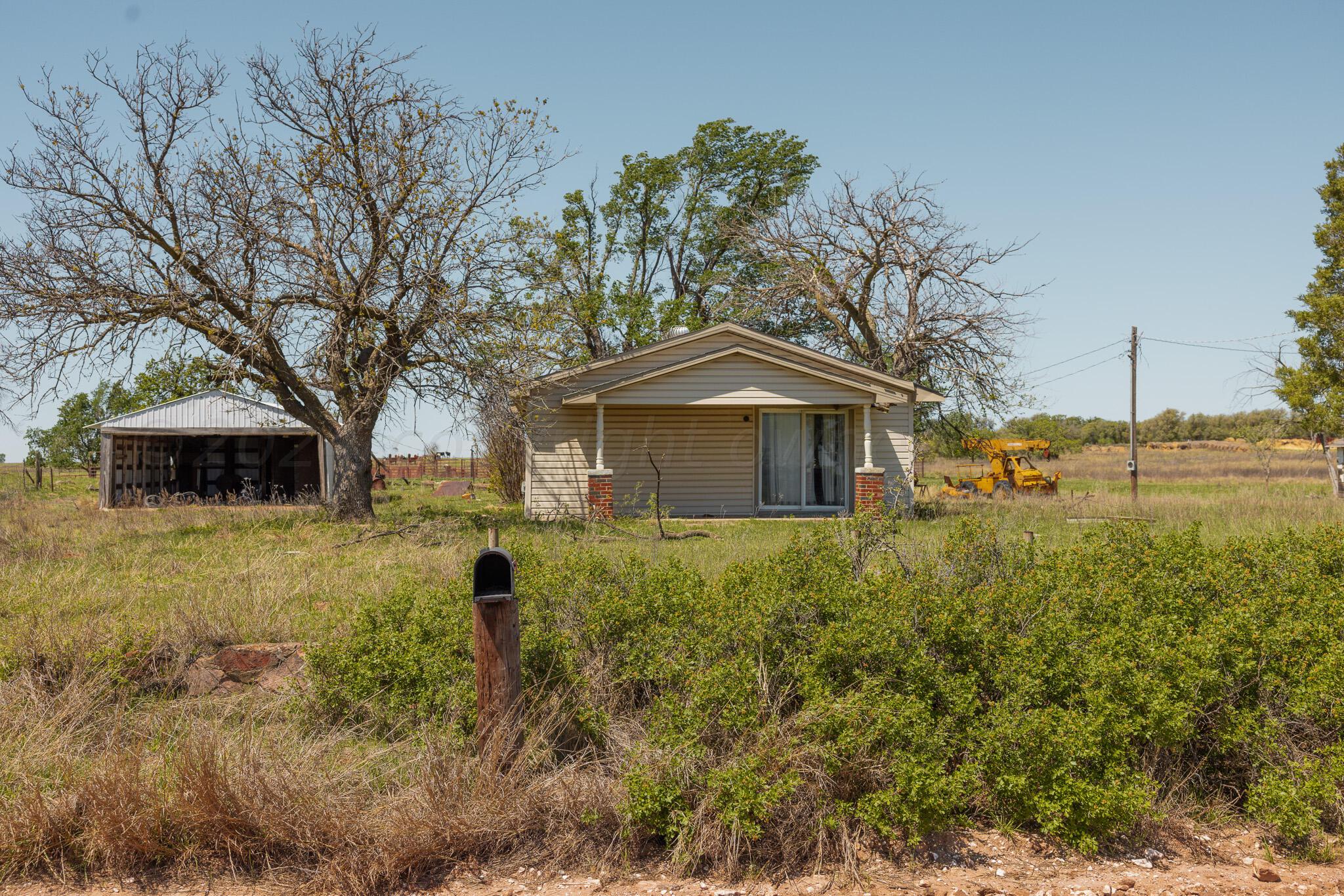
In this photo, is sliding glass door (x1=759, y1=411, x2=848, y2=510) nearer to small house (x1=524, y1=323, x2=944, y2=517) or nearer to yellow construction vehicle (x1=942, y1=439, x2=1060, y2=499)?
small house (x1=524, y1=323, x2=944, y2=517)

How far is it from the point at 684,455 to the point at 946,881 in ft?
49.1

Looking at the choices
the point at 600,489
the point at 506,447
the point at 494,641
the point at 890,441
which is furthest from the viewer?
the point at 506,447

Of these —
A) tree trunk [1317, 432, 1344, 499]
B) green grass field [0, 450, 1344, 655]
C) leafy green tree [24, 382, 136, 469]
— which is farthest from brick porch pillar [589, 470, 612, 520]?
leafy green tree [24, 382, 136, 469]

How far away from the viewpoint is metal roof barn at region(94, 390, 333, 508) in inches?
878

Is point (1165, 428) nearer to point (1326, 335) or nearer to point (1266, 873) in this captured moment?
point (1326, 335)

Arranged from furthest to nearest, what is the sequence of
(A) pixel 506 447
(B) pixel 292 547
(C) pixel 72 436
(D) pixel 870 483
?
1. (C) pixel 72 436
2. (A) pixel 506 447
3. (D) pixel 870 483
4. (B) pixel 292 547

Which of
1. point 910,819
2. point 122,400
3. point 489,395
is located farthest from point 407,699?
point 122,400

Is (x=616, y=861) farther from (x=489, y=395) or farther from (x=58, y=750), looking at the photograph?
(x=489, y=395)

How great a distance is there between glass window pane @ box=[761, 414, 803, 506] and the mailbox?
1474 cm

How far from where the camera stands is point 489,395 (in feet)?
50.0

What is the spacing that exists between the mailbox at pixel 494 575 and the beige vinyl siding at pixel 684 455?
14.1 meters

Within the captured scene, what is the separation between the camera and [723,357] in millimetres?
17312

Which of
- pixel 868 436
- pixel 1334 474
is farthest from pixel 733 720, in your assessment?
pixel 1334 474

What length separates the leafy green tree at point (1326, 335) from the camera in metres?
23.7
